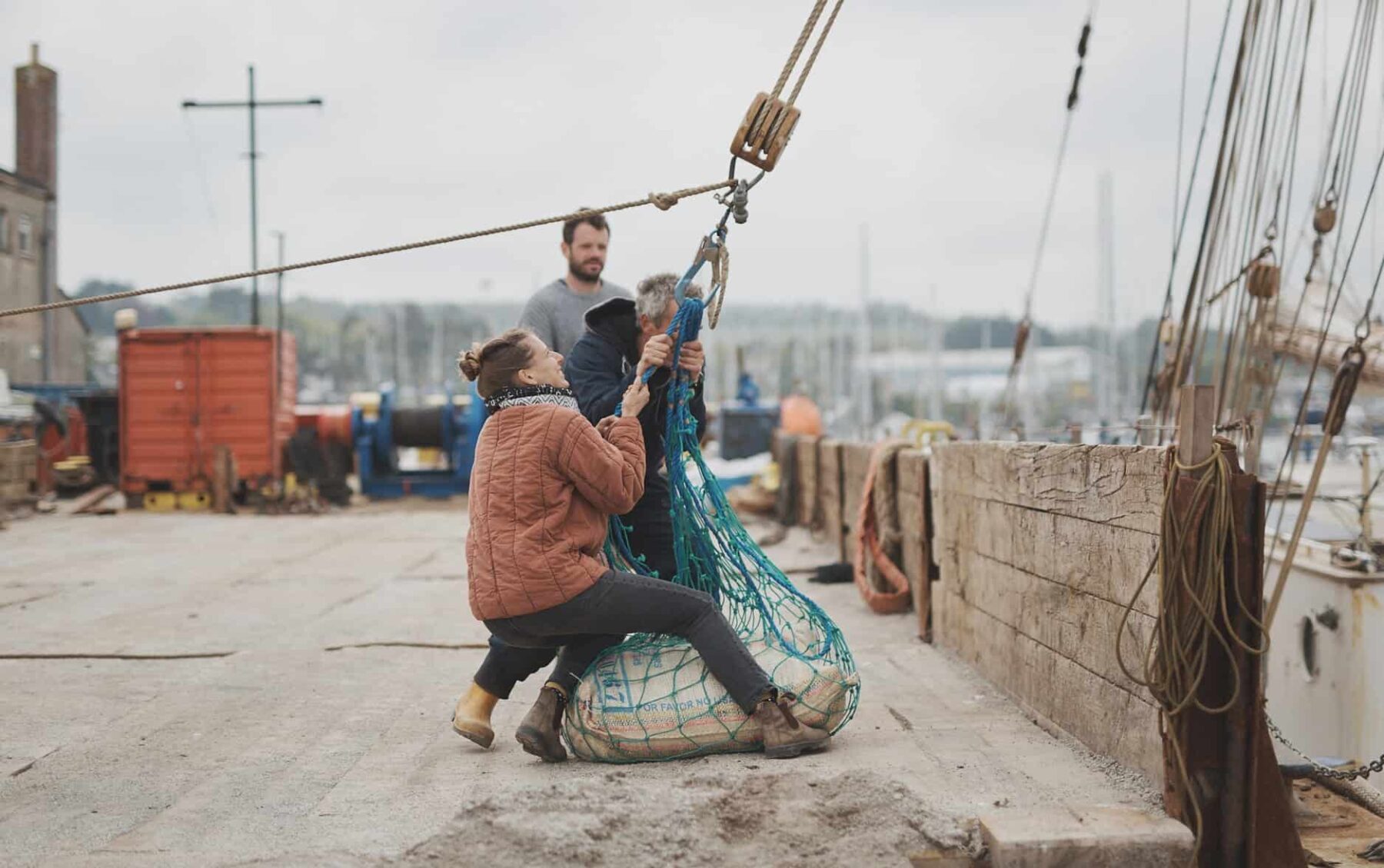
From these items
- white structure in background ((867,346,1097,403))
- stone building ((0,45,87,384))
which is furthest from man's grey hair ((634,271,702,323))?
white structure in background ((867,346,1097,403))

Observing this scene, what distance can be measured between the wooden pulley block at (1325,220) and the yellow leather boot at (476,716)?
7203 mm

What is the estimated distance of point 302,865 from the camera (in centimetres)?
325

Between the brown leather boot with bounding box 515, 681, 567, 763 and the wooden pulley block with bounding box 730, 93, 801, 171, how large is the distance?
1822mm

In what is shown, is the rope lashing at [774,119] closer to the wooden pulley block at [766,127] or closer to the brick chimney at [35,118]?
the wooden pulley block at [766,127]

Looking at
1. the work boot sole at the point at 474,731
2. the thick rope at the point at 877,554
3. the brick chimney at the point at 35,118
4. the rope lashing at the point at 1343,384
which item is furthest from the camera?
the brick chimney at the point at 35,118

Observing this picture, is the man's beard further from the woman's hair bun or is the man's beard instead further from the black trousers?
the woman's hair bun

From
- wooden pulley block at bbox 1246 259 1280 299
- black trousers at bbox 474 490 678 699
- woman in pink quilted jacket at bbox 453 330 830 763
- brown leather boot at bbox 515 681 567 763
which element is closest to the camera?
woman in pink quilted jacket at bbox 453 330 830 763

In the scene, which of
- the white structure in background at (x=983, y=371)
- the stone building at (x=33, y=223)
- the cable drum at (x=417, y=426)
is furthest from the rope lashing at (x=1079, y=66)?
the white structure in background at (x=983, y=371)

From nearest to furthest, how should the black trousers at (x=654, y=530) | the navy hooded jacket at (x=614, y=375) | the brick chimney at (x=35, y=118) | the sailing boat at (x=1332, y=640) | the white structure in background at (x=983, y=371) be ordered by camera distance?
the navy hooded jacket at (x=614, y=375) < the black trousers at (x=654, y=530) < the sailing boat at (x=1332, y=640) < the brick chimney at (x=35, y=118) < the white structure in background at (x=983, y=371)

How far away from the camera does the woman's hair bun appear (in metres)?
4.12

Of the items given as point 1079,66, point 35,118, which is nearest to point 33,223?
point 35,118

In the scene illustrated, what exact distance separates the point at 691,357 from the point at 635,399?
0.95 feet

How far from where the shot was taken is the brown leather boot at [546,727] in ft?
13.9

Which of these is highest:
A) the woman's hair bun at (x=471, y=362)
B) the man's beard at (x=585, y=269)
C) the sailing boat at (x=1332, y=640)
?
the man's beard at (x=585, y=269)
